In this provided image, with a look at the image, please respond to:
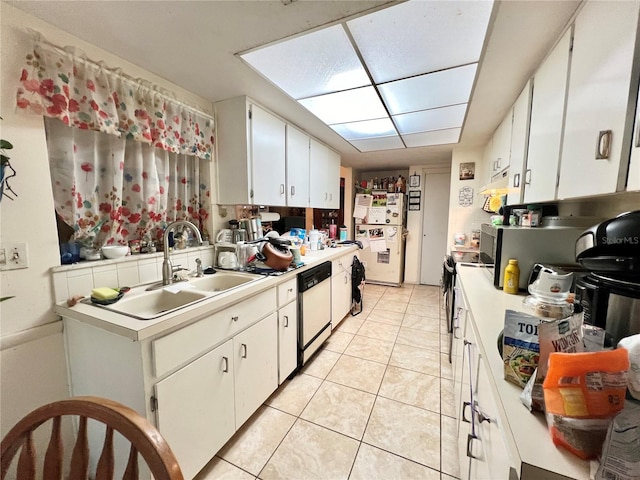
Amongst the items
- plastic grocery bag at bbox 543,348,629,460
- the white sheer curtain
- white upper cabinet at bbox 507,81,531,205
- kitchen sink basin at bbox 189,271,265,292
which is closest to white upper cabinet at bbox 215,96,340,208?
the white sheer curtain

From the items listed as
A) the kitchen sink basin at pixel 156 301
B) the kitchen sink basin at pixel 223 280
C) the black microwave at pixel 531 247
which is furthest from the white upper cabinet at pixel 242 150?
the black microwave at pixel 531 247

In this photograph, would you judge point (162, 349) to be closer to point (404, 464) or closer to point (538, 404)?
point (538, 404)

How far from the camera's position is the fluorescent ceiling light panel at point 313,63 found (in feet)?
4.25

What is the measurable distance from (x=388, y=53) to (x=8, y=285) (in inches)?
81.8

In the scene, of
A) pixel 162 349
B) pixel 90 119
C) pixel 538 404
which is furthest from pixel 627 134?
pixel 90 119

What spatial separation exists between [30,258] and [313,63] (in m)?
1.69

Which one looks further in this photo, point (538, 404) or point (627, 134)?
point (627, 134)

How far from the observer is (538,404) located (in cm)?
57

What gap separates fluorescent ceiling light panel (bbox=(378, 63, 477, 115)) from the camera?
1.58 m

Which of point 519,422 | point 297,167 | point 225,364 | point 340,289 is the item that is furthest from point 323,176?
point 519,422

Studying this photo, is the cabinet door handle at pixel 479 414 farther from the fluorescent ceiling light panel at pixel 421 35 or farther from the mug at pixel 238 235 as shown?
the mug at pixel 238 235

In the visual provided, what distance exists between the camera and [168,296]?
151cm

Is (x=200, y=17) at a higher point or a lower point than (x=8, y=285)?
higher

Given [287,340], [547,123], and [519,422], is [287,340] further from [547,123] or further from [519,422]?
[547,123]
